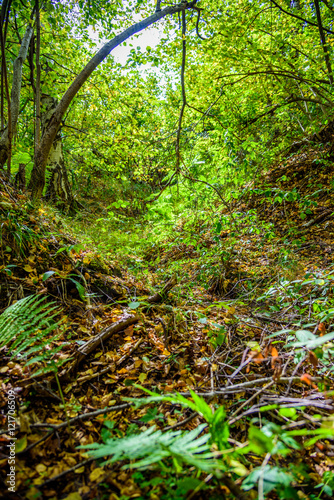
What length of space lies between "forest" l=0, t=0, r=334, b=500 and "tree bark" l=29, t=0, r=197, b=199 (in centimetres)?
3

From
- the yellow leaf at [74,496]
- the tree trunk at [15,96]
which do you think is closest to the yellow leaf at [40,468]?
the yellow leaf at [74,496]

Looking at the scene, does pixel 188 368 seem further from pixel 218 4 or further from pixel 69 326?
pixel 218 4

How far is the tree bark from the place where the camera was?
335 centimetres

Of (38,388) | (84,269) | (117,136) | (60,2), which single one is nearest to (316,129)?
(117,136)

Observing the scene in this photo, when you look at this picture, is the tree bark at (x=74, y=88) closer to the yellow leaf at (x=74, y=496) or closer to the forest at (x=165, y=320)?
the forest at (x=165, y=320)

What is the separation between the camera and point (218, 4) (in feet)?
13.4

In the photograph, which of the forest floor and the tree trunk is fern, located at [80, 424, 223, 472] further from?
the tree trunk

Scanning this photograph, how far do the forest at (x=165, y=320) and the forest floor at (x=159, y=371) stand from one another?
0.4 inches

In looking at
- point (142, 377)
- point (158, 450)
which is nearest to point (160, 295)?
point (142, 377)

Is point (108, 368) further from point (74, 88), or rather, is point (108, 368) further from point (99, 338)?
point (74, 88)

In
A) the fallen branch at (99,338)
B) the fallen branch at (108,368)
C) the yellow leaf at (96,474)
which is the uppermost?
the fallen branch at (99,338)

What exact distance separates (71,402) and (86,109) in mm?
7029

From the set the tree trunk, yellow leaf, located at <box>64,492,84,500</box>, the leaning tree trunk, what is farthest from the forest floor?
the leaning tree trunk

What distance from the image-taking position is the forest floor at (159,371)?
87 cm
